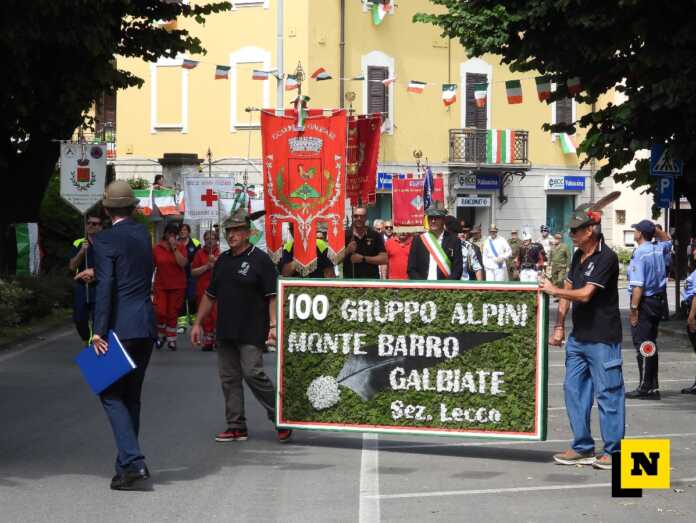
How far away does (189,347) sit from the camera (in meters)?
21.2

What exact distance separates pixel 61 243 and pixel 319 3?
46.8 feet

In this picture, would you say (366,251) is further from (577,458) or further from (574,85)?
(577,458)

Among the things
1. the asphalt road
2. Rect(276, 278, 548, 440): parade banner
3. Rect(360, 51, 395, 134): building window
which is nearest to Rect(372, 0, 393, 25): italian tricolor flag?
Rect(360, 51, 395, 134): building window

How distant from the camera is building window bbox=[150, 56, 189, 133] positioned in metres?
45.8

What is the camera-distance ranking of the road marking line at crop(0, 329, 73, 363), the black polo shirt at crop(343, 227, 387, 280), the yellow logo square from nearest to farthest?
1. the yellow logo square
2. the black polo shirt at crop(343, 227, 387, 280)
3. the road marking line at crop(0, 329, 73, 363)

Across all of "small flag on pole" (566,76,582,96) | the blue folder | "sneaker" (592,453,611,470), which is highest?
"small flag on pole" (566,76,582,96)

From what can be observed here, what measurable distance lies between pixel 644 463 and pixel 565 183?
43.9 meters

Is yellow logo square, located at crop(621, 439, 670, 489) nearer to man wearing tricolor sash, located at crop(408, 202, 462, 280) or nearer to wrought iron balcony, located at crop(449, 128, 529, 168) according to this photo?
man wearing tricolor sash, located at crop(408, 202, 462, 280)

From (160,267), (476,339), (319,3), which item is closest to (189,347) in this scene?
(160,267)

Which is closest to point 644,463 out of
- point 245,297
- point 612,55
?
point 245,297

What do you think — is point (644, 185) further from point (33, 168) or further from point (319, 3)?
point (319, 3)

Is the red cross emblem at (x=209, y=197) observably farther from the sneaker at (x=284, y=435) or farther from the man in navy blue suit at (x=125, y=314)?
the man in navy blue suit at (x=125, y=314)

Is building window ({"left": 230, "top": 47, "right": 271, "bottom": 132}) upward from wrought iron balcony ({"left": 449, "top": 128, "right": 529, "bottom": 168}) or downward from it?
upward

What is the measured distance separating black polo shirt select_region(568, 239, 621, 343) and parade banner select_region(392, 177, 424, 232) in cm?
2677
